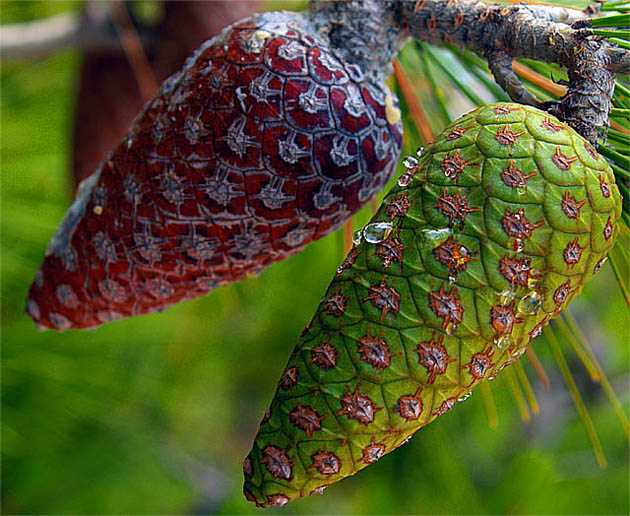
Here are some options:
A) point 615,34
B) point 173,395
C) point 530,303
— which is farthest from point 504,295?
point 173,395

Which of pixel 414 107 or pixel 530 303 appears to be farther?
pixel 414 107

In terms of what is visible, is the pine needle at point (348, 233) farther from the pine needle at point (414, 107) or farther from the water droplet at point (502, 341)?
the water droplet at point (502, 341)

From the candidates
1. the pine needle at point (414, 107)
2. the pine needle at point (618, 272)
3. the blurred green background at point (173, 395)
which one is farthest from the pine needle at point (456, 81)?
the blurred green background at point (173, 395)

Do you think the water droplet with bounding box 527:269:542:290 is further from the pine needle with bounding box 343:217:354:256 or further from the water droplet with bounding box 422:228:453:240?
the pine needle with bounding box 343:217:354:256

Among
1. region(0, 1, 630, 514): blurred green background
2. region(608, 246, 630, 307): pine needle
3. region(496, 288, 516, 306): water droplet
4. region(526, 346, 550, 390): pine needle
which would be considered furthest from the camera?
region(0, 1, 630, 514): blurred green background

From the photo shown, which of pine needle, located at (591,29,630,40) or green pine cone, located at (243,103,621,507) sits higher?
pine needle, located at (591,29,630,40)

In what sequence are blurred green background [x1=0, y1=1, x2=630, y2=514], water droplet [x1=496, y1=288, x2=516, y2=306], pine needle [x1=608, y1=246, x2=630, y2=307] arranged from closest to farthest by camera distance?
water droplet [x1=496, y1=288, x2=516, y2=306] → pine needle [x1=608, y1=246, x2=630, y2=307] → blurred green background [x1=0, y1=1, x2=630, y2=514]

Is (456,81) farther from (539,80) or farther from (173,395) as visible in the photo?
(173,395)

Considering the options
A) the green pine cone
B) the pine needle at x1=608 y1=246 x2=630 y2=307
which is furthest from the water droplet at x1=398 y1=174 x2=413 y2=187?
the pine needle at x1=608 y1=246 x2=630 y2=307
